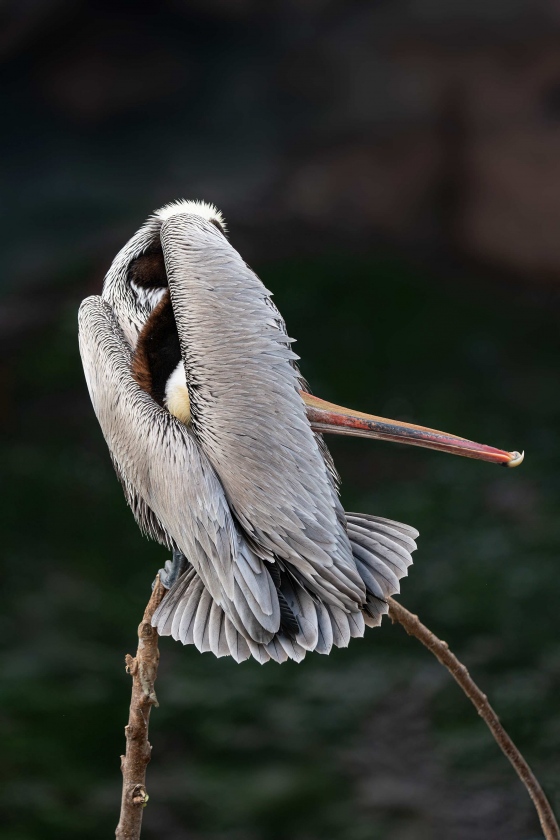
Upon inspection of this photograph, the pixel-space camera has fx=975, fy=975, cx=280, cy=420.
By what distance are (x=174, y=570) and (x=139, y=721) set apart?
0.23 m

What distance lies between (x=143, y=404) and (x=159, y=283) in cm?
36

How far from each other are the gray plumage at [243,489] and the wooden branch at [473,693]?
0.58ft

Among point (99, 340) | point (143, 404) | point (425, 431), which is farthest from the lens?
point (99, 340)

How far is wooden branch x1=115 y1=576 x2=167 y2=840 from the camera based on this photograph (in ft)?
4.70

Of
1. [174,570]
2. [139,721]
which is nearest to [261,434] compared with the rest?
[174,570]

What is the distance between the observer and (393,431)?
1355 mm

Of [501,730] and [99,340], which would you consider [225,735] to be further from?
[99,340]

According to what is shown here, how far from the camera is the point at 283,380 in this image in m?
1.34

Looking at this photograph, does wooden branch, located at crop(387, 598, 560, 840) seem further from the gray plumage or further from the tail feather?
the gray plumage

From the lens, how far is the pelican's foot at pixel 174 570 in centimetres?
152

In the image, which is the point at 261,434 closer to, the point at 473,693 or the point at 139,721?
the point at 139,721

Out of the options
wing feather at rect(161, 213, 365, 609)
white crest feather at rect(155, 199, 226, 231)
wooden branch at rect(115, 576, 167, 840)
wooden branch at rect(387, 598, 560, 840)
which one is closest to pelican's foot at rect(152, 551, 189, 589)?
wooden branch at rect(115, 576, 167, 840)

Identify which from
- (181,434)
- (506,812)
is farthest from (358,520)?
(506,812)

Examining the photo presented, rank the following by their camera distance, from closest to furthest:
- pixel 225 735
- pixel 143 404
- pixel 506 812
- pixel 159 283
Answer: pixel 143 404
pixel 159 283
pixel 506 812
pixel 225 735
